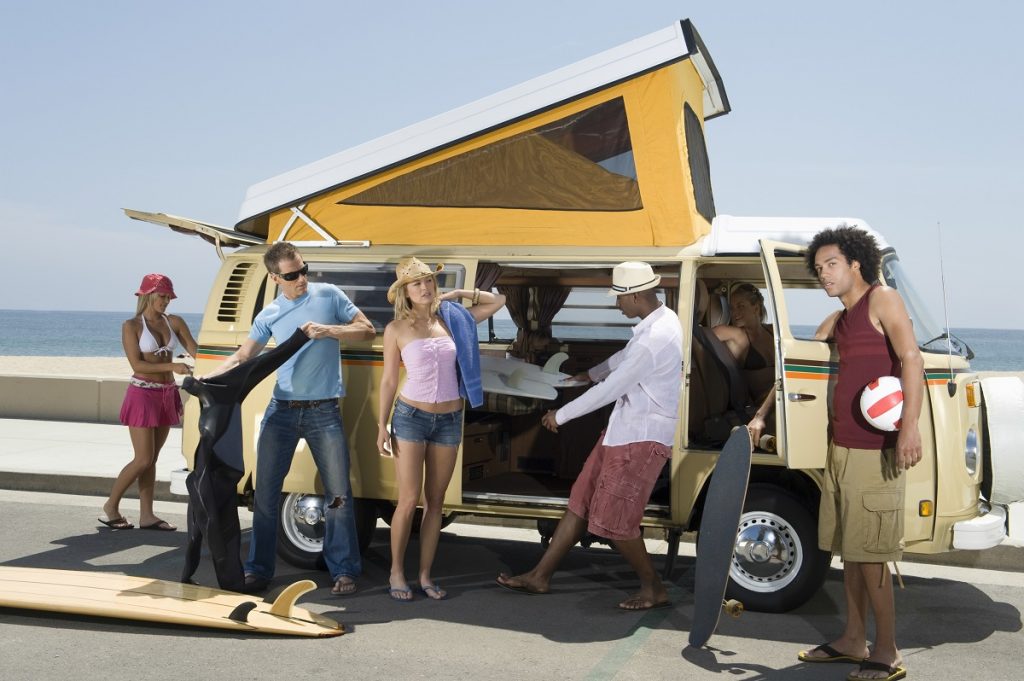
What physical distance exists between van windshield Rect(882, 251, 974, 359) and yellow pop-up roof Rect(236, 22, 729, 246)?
1.13m

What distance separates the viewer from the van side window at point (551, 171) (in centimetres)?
645

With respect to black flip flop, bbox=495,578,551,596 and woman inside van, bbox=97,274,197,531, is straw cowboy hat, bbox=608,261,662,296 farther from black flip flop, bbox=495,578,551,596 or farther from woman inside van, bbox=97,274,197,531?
woman inside van, bbox=97,274,197,531

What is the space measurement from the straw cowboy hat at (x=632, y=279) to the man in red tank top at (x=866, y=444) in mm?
1037

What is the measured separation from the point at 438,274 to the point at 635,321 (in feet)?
8.31

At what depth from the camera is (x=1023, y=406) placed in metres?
5.87

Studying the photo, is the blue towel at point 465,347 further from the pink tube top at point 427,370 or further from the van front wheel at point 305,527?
the van front wheel at point 305,527

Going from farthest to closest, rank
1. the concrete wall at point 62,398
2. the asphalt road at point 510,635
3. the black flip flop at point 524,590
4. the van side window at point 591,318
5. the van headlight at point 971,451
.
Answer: the concrete wall at point 62,398 < the van side window at point 591,318 < the black flip flop at point 524,590 < the van headlight at point 971,451 < the asphalt road at point 510,635

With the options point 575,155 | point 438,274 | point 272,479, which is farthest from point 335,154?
point 272,479

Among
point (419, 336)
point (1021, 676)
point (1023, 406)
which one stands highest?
point (419, 336)

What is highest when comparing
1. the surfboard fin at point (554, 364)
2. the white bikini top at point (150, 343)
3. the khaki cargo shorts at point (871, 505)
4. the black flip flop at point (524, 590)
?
the white bikini top at point (150, 343)

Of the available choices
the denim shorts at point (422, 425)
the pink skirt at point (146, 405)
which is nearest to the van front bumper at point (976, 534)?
the denim shorts at point (422, 425)

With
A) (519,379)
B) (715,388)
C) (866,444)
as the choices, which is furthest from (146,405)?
(866,444)

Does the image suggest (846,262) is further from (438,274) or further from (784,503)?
(438,274)

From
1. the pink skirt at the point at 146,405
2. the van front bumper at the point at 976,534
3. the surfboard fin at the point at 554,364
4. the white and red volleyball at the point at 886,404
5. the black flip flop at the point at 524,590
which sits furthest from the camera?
the pink skirt at the point at 146,405
